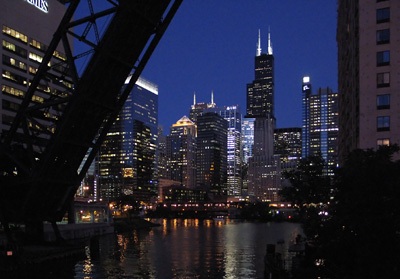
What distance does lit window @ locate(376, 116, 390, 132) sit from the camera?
4294cm

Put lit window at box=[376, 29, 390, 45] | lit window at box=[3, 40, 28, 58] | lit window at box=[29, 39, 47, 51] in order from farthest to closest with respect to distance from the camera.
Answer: lit window at box=[29, 39, 47, 51]
lit window at box=[3, 40, 28, 58]
lit window at box=[376, 29, 390, 45]

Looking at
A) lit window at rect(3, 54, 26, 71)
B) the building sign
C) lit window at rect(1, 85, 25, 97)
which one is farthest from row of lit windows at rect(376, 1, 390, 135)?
the building sign

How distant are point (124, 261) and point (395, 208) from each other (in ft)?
97.5

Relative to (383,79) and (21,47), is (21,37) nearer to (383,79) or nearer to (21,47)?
(21,47)

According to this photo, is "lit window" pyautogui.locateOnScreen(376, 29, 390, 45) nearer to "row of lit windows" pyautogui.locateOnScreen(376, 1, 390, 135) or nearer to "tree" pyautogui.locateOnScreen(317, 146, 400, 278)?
"row of lit windows" pyautogui.locateOnScreen(376, 1, 390, 135)

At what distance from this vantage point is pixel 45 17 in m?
106

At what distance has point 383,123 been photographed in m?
43.2

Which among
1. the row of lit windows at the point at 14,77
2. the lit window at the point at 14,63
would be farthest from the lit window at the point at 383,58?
the lit window at the point at 14,63

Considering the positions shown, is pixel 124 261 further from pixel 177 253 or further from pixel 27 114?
pixel 27 114

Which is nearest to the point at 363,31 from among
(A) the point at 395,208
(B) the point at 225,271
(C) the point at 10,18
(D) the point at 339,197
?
(B) the point at 225,271

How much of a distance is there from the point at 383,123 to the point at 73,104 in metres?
26.9

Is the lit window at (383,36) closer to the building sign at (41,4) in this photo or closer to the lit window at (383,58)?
the lit window at (383,58)

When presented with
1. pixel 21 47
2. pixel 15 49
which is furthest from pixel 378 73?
pixel 21 47

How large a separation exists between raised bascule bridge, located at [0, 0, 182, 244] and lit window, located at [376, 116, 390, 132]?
22121 millimetres
